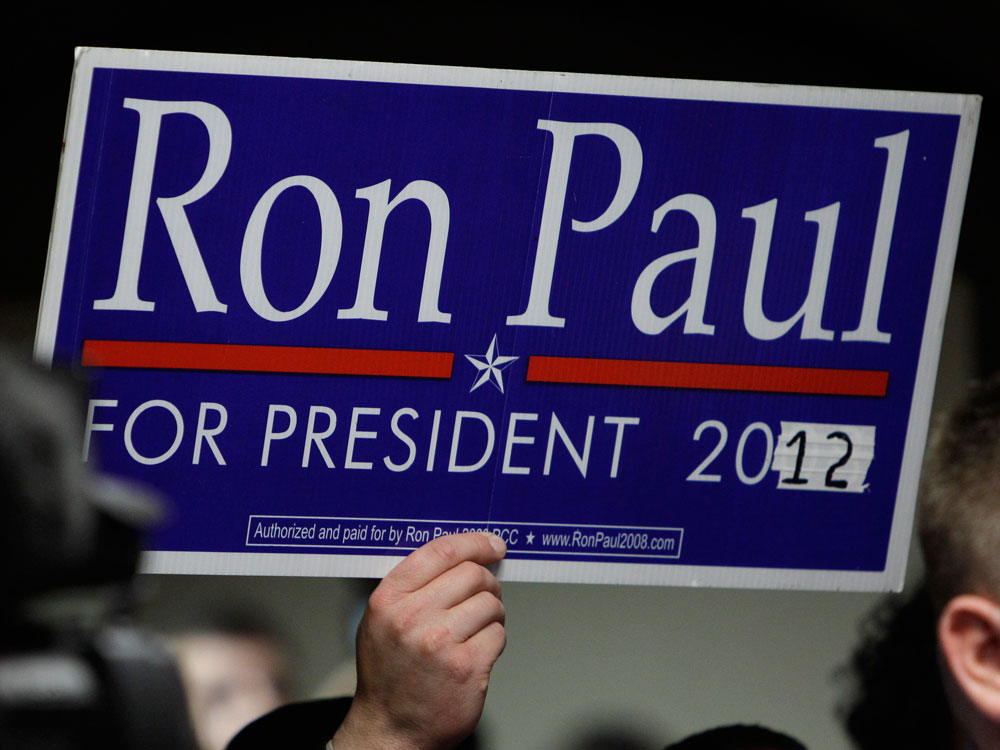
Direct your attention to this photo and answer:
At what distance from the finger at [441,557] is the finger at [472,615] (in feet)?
→ 0.14

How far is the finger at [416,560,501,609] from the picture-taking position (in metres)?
1.08

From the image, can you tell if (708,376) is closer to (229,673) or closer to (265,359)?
(265,359)

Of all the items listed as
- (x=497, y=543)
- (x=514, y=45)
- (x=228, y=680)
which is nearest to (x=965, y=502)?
(x=497, y=543)

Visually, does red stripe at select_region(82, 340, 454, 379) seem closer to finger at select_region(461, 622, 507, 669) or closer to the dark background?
finger at select_region(461, 622, 507, 669)

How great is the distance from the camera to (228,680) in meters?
2.79

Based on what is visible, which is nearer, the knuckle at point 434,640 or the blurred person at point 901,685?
the knuckle at point 434,640

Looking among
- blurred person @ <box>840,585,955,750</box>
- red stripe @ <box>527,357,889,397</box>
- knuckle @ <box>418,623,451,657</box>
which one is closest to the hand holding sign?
knuckle @ <box>418,623,451,657</box>

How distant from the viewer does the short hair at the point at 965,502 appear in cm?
101

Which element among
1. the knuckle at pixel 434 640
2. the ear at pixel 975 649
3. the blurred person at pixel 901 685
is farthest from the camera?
the blurred person at pixel 901 685

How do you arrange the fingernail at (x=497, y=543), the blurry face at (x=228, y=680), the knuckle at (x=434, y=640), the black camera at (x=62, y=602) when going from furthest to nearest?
the blurry face at (x=228, y=680) → the fingernail at (x=497, y=543) → the knuckle at (x=434, y=640) → the black camera at (x=62, y=602)

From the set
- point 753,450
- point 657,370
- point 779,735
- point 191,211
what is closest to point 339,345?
point 191,211

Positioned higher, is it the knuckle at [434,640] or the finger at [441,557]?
the finger at [441,557]

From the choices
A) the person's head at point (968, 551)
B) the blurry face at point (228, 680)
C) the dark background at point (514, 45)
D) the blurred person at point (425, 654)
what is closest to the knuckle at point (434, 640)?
the blurred person at point (425, 654)

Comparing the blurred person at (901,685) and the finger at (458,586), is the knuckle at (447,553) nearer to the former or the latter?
the finger at (458,586)
